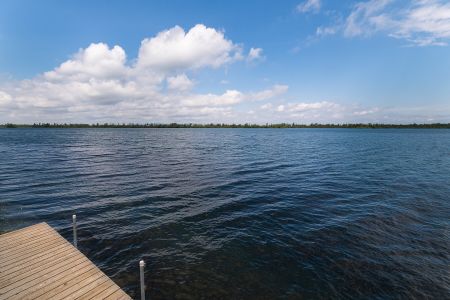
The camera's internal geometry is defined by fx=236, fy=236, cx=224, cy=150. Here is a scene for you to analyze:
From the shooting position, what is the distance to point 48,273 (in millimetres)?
8625

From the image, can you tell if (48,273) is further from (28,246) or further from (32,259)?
(28,246)

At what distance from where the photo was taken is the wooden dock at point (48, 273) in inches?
302

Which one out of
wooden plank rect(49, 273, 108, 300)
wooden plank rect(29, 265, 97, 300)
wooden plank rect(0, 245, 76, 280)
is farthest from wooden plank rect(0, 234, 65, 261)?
wooden plank rect(49, 273, 108, 300)

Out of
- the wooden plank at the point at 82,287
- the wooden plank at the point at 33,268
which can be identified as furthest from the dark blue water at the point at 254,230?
the wooden plank at the point at 33,268

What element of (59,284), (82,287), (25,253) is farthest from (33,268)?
(82,287)

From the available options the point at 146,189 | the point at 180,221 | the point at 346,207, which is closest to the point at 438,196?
the point at 346,207

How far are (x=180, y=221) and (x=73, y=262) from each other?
24.6 feet

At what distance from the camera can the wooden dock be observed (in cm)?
766

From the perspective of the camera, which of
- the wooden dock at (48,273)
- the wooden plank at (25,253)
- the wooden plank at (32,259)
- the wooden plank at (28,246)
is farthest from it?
the wooden plank at (28,246)

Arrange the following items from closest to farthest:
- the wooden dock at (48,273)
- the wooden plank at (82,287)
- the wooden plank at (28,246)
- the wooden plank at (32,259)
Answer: the wooden plank at (82,287), the wooden dock at (48,273), the wooden plank at (32,259), the wooden plank at (28,246)

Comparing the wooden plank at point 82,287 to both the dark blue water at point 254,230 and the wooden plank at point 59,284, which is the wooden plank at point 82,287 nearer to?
the wooden plank at point 59,284

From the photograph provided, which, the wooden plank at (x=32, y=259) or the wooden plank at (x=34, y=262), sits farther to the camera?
the wooden plank at (x=32, y=259)

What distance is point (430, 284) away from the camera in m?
10.3

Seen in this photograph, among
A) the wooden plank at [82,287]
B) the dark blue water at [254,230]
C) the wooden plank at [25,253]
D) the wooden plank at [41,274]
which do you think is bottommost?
the dark blue water at [254,230]
